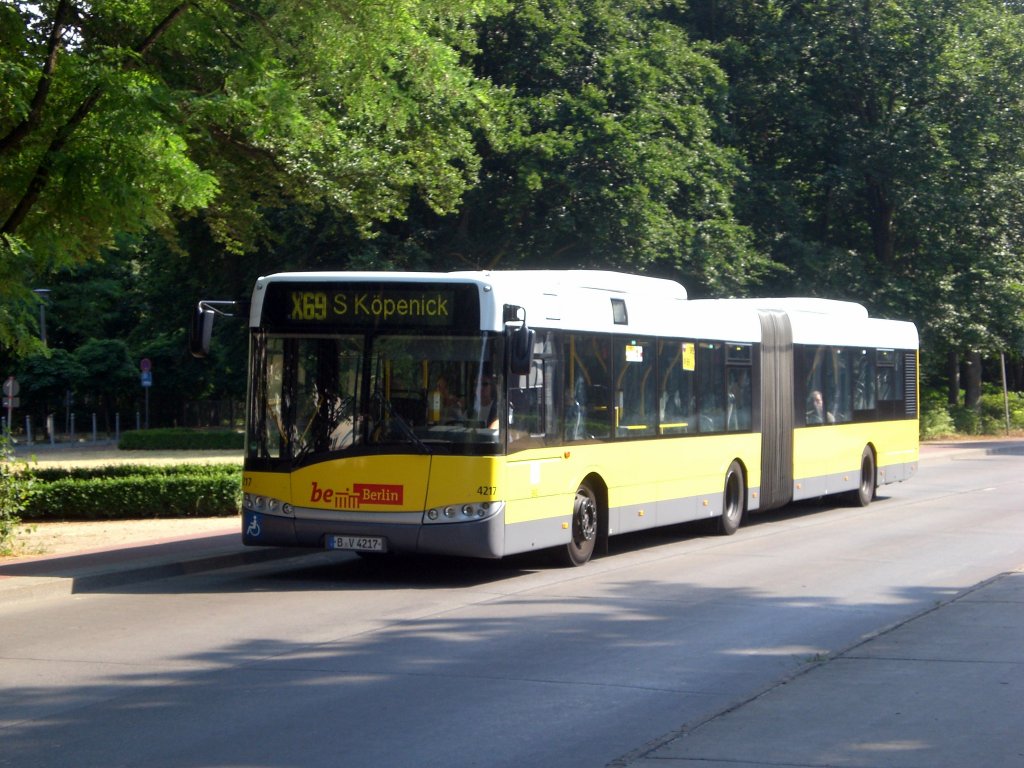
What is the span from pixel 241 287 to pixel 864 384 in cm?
1787

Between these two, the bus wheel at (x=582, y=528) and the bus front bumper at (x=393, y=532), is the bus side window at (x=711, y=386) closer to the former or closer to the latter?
the bus wheel at (x=582, y=528)

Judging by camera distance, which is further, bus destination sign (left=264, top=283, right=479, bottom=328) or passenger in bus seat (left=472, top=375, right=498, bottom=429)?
bus destination sign (left=264, top=283, right=479, bottom=328)

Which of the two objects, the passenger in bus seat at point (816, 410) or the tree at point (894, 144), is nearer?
the passenger in bus seat at point (816, 410)

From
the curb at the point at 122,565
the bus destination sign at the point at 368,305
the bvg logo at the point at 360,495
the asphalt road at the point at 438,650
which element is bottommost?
the asphalt road at the point at 438,650

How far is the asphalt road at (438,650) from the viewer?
275 inches

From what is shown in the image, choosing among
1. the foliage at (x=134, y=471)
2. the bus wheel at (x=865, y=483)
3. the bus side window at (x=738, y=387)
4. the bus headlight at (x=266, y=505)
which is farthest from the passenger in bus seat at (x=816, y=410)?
the bus headlight at (x=266, y=505)

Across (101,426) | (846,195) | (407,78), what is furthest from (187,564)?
(101,426)

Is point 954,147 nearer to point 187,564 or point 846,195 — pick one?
point 846,195

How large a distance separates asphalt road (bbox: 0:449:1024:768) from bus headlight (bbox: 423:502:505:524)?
28.1 inches

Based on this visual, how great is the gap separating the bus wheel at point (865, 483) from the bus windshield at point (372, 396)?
38.2ft

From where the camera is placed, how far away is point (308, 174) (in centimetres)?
2161

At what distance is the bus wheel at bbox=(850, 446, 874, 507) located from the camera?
74.5 ft

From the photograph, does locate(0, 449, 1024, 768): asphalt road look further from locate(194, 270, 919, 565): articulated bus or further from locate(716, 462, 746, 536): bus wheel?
locate(716, 462, 746, 536): bus wheel

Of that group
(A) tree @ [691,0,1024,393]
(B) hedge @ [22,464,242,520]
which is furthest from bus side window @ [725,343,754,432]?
(A) tree @ [691,0,1024,393]
